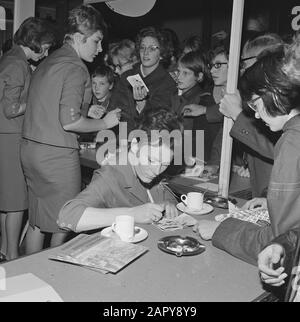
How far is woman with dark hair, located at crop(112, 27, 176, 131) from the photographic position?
11.0 ft

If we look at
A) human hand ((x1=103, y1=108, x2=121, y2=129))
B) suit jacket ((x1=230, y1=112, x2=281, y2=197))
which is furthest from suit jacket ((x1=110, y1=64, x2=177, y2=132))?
suit jacket ((x1=230, y1=112, x2=281, y2=197))

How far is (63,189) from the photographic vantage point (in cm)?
264

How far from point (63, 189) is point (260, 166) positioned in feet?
3.84

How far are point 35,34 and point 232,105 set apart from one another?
1512mm

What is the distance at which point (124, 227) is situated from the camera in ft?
5.32

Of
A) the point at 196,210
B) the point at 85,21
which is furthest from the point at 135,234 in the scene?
the point at 85,21

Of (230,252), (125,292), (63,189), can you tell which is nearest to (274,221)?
(230,252)

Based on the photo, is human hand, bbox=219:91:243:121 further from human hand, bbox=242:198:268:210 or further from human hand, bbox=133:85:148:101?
human hand, bbox=133:85:148:101

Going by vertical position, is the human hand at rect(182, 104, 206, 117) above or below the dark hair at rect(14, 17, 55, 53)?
below

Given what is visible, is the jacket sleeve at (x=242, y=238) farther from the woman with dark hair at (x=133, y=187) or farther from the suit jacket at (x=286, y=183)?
the woman with dark hair at (x=133, y=187)

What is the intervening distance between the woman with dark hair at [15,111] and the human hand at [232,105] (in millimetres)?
1416

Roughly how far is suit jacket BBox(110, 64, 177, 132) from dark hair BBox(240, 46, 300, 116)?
5.95ft

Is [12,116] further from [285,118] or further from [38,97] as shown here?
[285,118]

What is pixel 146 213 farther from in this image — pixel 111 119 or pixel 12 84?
pixel 12 84
